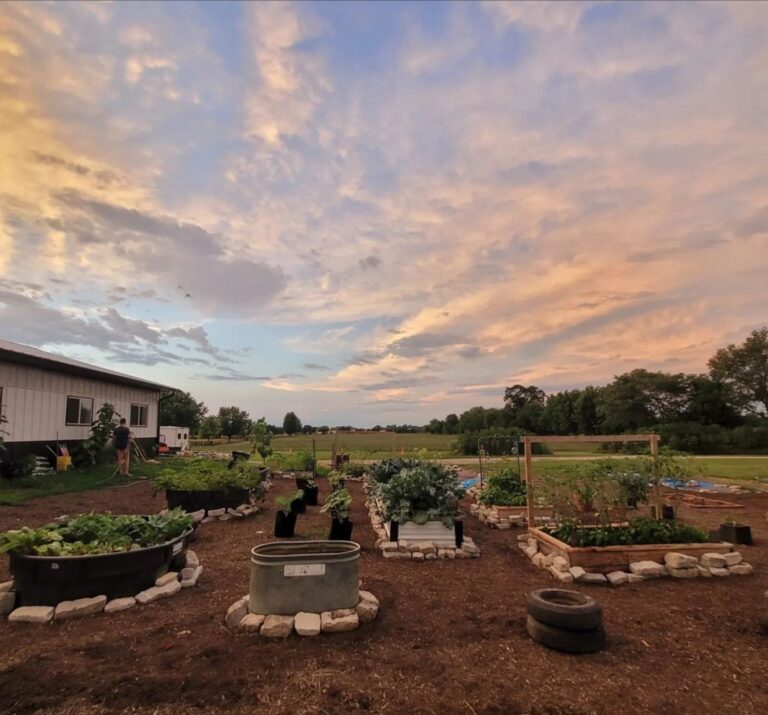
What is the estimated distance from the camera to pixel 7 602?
13.5ft

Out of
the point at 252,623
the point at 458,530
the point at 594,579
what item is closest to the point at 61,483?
the point at 458,530

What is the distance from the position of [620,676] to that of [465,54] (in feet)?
25.8

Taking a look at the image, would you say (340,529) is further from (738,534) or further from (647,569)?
(738,534)

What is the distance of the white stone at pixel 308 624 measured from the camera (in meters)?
3.66

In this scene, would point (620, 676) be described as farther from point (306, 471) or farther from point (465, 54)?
point (306, 471)

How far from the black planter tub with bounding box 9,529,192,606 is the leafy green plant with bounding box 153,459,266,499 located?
4333mm

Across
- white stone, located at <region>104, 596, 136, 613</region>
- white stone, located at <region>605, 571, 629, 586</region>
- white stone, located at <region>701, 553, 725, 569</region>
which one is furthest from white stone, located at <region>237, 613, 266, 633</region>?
white stone, located at <region>701, 553, 725, 569</region>

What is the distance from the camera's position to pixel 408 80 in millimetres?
8180

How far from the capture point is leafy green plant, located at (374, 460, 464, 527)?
674 centimetres

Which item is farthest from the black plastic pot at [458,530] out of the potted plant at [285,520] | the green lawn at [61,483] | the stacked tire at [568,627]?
the green lawn at [61,483]

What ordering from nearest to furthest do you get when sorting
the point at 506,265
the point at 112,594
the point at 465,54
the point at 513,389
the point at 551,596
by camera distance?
1. the point at 551,596
2. the point at 112,594
3. the point at 465,54
4. the point at 506,265
5. the point at 513,389

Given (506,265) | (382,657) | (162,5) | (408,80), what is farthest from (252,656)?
(506,265)

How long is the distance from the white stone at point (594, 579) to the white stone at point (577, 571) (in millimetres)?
33

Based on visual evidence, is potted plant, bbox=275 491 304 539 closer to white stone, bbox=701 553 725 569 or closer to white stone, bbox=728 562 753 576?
white stone, bbox=701 553 725 569
